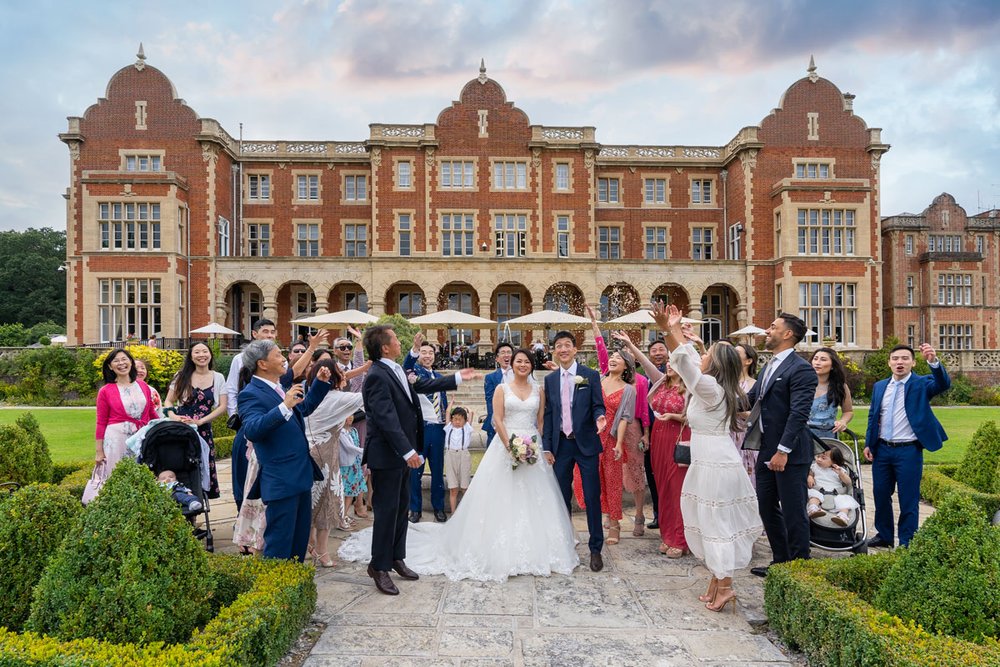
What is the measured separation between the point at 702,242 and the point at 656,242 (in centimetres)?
257

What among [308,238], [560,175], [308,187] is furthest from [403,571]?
[308,187]

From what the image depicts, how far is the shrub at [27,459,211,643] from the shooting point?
126 inches

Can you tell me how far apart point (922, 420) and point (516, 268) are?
79.4 ft

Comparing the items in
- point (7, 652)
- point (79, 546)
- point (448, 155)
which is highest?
point (448, 155)

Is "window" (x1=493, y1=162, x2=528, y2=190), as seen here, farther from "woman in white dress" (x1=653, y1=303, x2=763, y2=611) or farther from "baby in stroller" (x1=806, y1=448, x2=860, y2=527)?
"woman in white dress" (x1=653, y1=303, x2=763, y2=611)

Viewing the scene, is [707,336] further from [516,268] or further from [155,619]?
[155,619]

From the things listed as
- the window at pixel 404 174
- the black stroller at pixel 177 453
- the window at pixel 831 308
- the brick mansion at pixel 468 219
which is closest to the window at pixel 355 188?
the brick mansion at pixel 468 219

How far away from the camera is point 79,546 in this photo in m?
3.28

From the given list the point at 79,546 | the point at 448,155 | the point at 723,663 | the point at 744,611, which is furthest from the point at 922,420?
the point at 448,155

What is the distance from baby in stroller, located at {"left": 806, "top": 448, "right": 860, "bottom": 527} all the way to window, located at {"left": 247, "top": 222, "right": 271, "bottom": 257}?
102 feet

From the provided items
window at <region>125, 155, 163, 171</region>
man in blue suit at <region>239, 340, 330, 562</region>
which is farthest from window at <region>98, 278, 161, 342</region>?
man in blue suit at <region>239, 340, 330, 562</region>

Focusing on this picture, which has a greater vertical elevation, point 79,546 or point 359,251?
point 359,251

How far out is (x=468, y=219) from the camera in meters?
30.4

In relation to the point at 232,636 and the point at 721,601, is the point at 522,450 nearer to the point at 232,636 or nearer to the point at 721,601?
the point at 721,601
